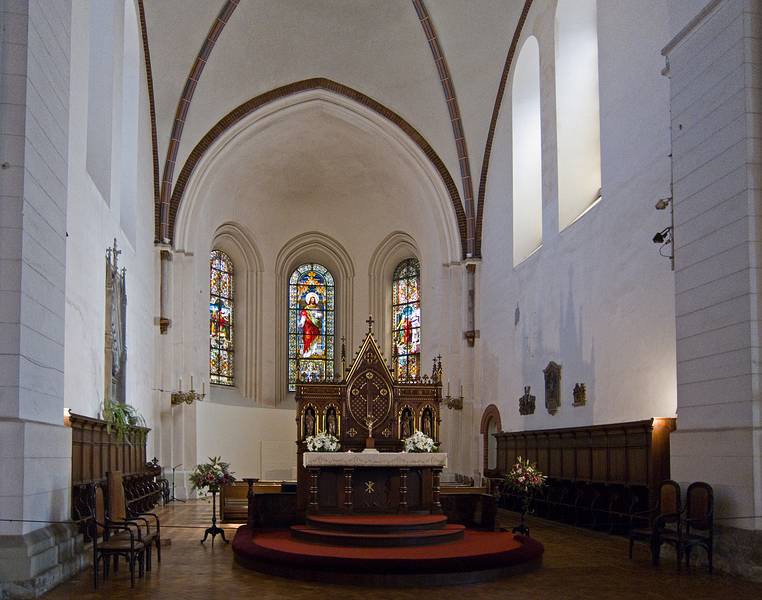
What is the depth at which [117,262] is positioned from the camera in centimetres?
1502

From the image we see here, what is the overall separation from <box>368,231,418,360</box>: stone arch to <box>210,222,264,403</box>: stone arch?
310 cm

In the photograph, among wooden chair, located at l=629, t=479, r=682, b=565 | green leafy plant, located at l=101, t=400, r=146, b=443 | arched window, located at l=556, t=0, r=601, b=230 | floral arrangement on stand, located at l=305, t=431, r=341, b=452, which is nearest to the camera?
wooden chair, located at l=629, t=479, r=682, b=565

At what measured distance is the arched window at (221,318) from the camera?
2419cm

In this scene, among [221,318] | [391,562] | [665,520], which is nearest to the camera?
[391,562]

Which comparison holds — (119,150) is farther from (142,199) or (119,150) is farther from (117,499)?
(117,499)

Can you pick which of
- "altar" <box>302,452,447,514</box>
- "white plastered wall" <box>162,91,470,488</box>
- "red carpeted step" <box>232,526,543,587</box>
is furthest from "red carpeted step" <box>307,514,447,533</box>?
"white plastered wall" <box>162,91,470,488</box>

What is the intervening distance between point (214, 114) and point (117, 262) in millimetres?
6658

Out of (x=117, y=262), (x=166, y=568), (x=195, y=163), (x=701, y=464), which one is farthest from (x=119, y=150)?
(x=701, y=464)

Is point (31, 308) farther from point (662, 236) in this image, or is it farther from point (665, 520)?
point (662, 236)

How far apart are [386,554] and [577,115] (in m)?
9.27

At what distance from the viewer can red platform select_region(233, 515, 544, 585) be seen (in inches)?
344

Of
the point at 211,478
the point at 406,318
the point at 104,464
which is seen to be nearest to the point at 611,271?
the point at 211,478

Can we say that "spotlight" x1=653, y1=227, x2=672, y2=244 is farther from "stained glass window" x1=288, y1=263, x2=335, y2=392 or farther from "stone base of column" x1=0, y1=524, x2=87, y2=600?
"stained glass window" x1=288, y1=263, x2=335, y2=392

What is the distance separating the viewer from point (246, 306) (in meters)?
25.1
